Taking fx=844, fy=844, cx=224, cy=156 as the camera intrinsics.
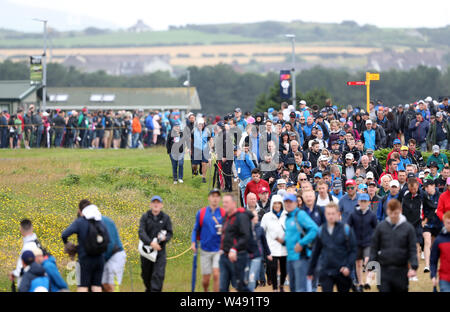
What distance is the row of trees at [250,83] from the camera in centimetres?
11069

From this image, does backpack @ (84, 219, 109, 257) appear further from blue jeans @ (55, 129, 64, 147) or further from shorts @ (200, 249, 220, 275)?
blue jeans @ (55, 129, 64, 147)

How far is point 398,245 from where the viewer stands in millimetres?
12469

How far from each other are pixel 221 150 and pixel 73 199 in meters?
5.07

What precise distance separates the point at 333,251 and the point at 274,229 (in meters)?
2.44

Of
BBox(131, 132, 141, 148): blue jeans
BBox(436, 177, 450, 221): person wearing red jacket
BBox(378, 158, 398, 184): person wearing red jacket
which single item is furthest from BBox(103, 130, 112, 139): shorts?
BBox(436, 177, 450, 221): person wearing red jacket

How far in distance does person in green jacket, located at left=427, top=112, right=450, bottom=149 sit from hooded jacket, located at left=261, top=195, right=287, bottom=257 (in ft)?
50.0

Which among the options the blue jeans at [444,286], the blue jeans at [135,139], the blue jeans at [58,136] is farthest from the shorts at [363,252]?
the blue jeans at [58,136]

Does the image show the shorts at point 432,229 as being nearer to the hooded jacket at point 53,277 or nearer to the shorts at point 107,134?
the hooded jacket at point 53,277

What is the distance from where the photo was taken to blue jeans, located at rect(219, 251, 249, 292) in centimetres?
1325
